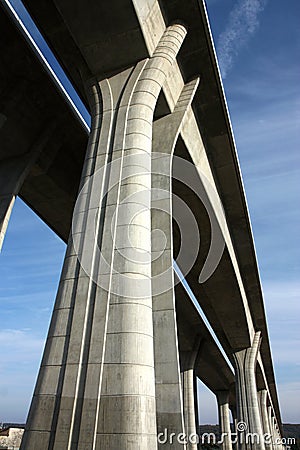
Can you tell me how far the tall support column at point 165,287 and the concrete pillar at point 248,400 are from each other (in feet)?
75.7

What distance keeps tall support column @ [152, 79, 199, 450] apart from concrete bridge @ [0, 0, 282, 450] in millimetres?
36

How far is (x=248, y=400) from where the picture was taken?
29.1 meters

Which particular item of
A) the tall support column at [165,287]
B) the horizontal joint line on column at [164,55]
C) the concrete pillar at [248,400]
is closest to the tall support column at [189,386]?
the concrete pillar at [248,400]

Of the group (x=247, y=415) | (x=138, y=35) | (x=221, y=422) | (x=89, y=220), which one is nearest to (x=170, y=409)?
(x=89, y=220)

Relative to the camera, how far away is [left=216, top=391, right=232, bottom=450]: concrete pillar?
44.9 metres

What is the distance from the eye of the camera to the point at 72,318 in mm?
7543

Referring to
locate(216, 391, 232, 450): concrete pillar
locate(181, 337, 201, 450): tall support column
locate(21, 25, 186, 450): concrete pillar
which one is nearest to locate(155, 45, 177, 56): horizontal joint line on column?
locate(21, 25, 186, 450): concrete pillar

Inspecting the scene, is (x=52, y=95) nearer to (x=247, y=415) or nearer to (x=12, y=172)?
(x=12, y=172)

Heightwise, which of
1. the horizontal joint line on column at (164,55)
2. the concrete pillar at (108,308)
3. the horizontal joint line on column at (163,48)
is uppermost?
the horizontal joint line on column at (163,48)

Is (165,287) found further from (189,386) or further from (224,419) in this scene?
(224,419)

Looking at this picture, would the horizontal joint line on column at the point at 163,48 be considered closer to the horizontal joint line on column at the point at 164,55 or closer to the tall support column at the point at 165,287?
the horizontal joint line on column at the point at 164,55

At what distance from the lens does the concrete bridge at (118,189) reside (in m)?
6.76

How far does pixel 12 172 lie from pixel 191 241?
1034 cm

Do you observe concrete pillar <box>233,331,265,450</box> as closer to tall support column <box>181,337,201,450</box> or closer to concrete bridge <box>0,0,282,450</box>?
tall support column <box>181,337,201,450</box>
